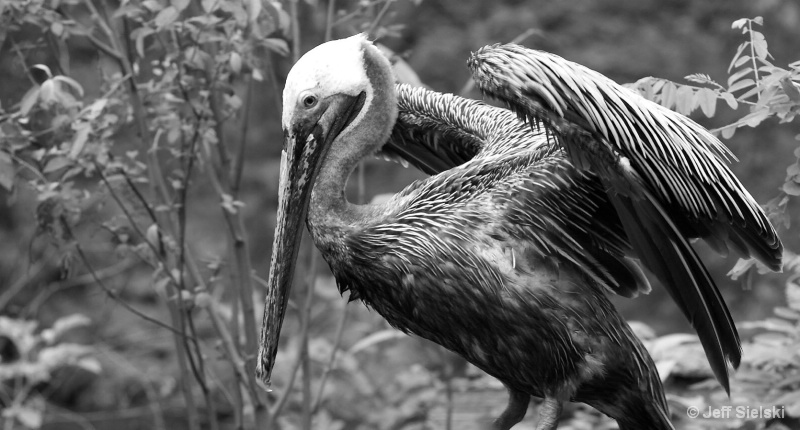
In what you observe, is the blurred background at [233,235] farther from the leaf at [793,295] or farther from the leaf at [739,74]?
the leaf at [739,74]

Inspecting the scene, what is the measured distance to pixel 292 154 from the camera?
9.38 ft

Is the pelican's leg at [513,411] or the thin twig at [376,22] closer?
the pelican's leg at [513,411]

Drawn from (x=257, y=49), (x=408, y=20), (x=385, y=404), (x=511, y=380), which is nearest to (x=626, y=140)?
(x=511, y=380)

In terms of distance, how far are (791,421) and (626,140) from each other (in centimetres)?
196

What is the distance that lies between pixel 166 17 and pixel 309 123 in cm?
59

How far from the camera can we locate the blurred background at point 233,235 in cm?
361

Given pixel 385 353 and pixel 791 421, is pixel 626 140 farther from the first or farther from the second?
pixel 385 353

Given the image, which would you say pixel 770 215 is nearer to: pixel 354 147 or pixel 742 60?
pixel 742 60

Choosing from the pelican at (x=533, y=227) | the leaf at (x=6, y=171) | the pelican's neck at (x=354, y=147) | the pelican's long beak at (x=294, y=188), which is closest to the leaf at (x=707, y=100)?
the pelican at (x=533, y=227)

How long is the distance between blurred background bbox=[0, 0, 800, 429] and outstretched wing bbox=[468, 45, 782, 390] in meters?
1.00

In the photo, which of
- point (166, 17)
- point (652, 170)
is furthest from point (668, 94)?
point (166, 17)

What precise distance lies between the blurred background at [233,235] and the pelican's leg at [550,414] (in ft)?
3.74

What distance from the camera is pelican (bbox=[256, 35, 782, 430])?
102 inches

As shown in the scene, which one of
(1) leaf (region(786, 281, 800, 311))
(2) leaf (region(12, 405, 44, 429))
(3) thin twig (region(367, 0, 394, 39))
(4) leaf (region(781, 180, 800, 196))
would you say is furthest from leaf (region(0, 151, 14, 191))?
(1) leaf (region(786, 281, 800, 311))
